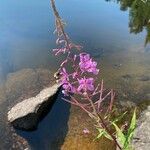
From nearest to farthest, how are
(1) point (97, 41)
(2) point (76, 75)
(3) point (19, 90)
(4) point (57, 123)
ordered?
(2) point (76, 75), (4) point (57, 123), (3) point (19, 90), (1) point (97, 41)

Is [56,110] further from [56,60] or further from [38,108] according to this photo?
[56,60]

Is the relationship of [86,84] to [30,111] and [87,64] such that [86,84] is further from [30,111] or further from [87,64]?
[30,111]

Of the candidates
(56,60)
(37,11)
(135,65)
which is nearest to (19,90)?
(56,60)

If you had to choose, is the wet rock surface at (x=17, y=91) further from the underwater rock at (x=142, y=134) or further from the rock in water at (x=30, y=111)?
the underwater rock at (x=142, y=134)

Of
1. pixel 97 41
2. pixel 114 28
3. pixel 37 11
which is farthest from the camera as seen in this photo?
pixel 37 11

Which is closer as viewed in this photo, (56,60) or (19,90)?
(19,90)

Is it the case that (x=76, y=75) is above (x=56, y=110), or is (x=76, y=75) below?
above

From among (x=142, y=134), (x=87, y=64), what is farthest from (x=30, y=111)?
(x=87, y=64)
